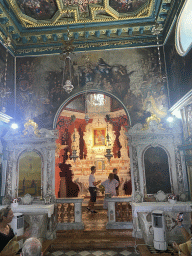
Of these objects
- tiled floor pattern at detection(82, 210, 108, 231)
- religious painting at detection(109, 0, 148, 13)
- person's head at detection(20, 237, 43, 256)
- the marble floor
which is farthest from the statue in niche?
person's head at detection(20, 237, 43, 256)

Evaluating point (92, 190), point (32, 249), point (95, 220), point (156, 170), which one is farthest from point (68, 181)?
point (32, 249)

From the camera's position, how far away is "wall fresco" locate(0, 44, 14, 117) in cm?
857

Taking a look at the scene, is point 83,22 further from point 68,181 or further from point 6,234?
point 68,181

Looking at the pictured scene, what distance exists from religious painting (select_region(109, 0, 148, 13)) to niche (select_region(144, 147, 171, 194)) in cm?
578

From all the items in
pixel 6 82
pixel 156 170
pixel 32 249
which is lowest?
pixel 32 249

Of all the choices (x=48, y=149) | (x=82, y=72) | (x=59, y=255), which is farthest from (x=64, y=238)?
(x=82, y=72)

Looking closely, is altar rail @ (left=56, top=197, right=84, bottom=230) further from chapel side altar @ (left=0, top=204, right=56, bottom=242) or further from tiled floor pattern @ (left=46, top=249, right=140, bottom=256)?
tiled floor pattern @ (left=46, top=249, right=140, bottom=256)

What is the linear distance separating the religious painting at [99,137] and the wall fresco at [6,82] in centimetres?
863

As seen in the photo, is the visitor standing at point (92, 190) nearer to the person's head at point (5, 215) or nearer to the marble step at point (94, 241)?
the marble step at point (94, 241)

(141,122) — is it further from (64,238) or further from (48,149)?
(64,238)

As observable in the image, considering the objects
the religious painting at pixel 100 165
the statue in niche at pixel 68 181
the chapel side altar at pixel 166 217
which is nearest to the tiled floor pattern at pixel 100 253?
the chapel side altar at pixel 166 217

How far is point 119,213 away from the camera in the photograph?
8969 mm

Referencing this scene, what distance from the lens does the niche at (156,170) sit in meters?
8.44

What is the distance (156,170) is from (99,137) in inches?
346
